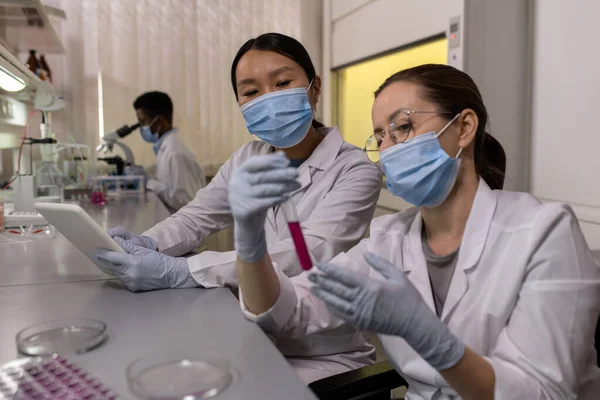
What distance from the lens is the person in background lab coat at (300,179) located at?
1320mm

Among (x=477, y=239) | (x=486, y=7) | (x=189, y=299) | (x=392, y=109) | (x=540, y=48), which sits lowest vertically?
(x=189, y=299)

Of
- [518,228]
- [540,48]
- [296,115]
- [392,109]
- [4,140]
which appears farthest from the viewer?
[4,140]

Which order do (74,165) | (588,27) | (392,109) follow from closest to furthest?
(392,109) < (588,27) < (74,165)

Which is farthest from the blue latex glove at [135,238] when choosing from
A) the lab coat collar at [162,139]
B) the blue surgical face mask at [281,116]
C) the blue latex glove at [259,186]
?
the lab coat collar at [162,139]

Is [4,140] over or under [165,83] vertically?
under

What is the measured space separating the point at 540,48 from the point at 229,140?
2431 millimetres

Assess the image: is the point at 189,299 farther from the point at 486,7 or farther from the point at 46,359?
the point at 486,7

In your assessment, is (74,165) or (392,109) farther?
(74,165)

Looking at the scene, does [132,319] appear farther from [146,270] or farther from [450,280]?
Answer: [450,280]

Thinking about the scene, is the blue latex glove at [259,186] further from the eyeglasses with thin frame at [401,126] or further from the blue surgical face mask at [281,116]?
the blue surgical face mask at [281,116]

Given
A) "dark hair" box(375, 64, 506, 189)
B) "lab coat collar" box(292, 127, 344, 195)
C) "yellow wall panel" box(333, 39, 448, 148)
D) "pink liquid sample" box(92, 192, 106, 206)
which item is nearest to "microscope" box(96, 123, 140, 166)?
"pink liquid sample" box(92, 192, 106, 206)

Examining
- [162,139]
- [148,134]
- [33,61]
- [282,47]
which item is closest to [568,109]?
[282,47]

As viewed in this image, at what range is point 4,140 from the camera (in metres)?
2.82

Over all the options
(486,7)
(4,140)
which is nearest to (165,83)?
(4,140)
